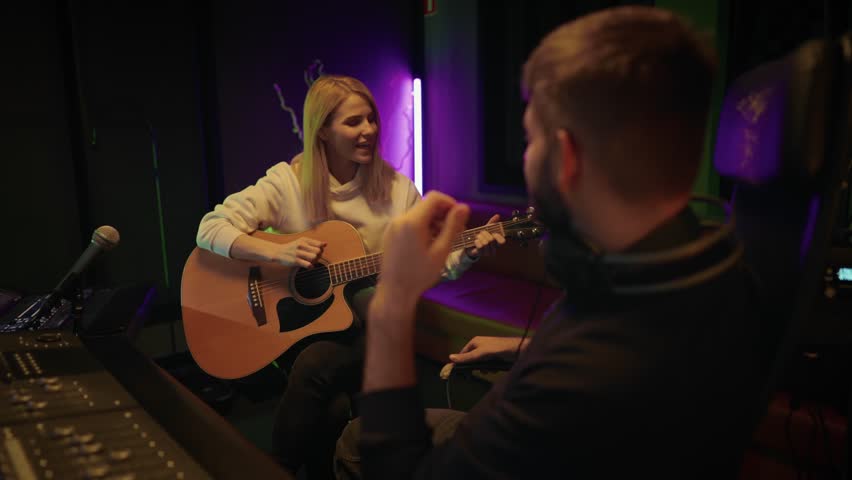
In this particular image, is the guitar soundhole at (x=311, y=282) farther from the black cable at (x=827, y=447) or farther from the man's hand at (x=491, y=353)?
the black cable at (x=827, y=447)

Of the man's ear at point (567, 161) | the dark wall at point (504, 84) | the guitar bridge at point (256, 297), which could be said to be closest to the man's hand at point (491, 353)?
the man's ear at point (567, 161)

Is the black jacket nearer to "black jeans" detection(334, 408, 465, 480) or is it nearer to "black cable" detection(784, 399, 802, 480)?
"black jeans" detection(334, 408, 465, 480)

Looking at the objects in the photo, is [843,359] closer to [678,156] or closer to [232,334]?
[678,156]

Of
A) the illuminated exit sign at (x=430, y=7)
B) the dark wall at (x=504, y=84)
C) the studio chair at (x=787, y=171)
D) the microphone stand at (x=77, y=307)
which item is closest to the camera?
the studio chair at (x=787, y=171)

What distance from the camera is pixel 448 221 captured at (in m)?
0.87

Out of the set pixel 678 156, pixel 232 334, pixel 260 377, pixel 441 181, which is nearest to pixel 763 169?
pixel 678 156

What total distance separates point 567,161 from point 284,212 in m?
1.75

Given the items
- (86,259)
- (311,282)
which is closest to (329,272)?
(311,282)

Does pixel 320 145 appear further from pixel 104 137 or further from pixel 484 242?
pixel 104 137

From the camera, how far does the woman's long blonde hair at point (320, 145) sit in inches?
90.0

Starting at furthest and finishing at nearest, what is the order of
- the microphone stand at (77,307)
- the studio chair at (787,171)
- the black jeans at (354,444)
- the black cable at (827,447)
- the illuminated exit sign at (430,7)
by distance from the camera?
the illuminated exit sign at (430,7)
the black cable at (827,447)
the microphone stand at (77,307)
the black jeans at (354,444)
the studio chair at (787,171)

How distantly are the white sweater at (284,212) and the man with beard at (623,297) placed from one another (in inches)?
57.4

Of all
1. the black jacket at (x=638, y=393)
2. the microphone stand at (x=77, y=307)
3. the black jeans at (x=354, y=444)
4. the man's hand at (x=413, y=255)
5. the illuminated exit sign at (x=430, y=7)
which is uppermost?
the illuminated exit sign at (x=430, y=7)

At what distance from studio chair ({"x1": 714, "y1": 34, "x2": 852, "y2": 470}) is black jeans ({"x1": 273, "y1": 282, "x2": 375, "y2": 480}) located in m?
1.45
